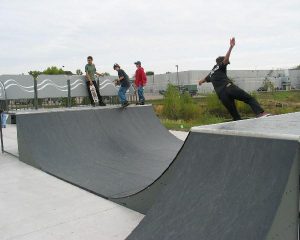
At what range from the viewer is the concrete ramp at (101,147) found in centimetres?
519

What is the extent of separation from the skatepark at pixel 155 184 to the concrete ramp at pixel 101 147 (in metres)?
0.02

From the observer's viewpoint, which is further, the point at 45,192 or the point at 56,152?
the point at 56,152

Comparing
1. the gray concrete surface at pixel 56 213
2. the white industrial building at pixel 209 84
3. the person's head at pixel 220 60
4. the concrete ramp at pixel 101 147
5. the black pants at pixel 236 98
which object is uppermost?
the white industrial building at pixel 209 84

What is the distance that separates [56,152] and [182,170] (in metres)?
4.02

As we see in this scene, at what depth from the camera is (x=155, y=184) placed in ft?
11.4

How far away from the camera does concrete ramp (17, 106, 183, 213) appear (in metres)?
5.19

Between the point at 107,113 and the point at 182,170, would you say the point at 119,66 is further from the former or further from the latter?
the point at 182,170

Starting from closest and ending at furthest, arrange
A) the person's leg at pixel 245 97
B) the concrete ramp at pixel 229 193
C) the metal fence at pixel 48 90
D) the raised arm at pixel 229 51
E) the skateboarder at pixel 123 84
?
the concrete ramp at pixel 229 193 → the person's leg at pixel 245 97 → the raised arm at pixel 229 51 → the skateboarder at pixel 123 84 → the metal fence at pixel 48 90

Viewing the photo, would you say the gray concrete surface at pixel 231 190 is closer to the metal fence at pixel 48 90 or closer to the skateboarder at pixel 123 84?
the skateboarder at pixel 123 84

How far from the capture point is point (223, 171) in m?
2.63

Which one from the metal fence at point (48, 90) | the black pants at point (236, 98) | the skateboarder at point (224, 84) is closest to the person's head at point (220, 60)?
the skateboarder at point (224, 84)

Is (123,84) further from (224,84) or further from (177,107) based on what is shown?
(177,107)

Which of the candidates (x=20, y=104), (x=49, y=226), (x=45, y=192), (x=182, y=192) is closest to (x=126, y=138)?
(x=45, y=192)

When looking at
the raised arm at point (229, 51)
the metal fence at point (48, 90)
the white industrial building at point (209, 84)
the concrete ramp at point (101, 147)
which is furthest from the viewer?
the white industrial building at point (209, 84)
